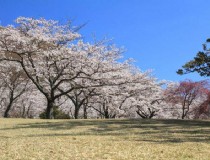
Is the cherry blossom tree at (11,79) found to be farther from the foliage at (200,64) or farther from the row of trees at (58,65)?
the foliage at (200,64)

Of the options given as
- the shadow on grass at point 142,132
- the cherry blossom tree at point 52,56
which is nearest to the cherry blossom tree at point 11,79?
the cherry blossom tree at point 52,56

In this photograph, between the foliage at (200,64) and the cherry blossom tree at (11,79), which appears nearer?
the foliage at (200,64)

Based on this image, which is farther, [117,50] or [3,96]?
[3,96]

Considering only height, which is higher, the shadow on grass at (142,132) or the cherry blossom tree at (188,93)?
the cherry blossom tree at (188,93)

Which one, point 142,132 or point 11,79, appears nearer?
point 142,132

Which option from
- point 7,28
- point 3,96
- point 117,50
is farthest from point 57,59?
point 3,96

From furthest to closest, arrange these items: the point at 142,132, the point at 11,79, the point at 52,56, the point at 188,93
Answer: the point at 188,93, the point at 11,79, the point at 52,56, the point at 142,132

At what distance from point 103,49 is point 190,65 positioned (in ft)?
37.6

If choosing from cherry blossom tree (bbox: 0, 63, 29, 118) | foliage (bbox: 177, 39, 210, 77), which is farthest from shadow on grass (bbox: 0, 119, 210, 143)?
cherry blossom tree (bbox: 0, 63, 29, 118)

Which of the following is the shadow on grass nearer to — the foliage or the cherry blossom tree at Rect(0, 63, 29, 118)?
the foliage

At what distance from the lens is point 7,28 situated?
973 inches

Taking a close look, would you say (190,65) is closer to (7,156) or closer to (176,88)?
(7,156)

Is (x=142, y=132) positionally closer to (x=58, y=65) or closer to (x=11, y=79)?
(x=58, y=65)

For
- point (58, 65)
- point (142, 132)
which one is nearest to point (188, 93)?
point (58, 65)
